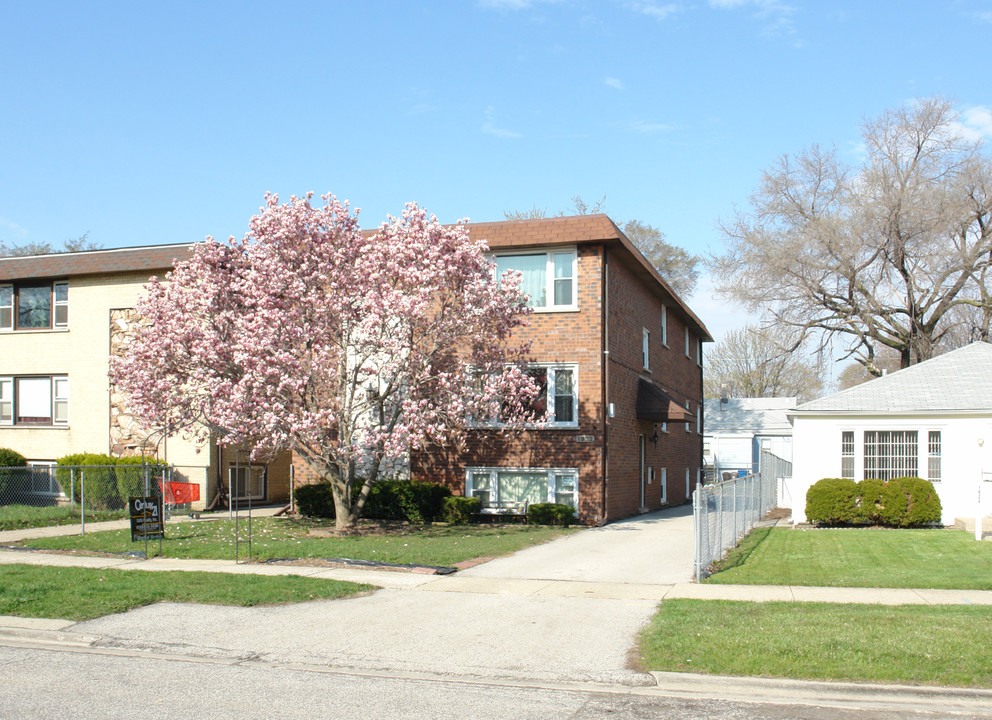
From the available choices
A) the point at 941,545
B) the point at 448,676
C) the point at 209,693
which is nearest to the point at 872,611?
the point at 448,676

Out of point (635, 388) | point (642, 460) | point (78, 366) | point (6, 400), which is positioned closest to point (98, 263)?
point (78, 366)

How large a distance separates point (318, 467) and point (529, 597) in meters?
8.13

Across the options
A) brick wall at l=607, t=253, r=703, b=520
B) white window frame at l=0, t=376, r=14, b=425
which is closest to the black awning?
brick wall at l=607, t=253, r=703, b=520

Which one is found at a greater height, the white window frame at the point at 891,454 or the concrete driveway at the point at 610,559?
the white window frame at the point at 891,454

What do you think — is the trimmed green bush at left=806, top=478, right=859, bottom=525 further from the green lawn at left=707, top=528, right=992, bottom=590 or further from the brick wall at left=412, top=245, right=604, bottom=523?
the brick wall at left=412, top=245, right=604, bottom=523

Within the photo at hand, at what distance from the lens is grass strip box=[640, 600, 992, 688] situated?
7.42 meters

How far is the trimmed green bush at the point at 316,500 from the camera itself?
20922mm

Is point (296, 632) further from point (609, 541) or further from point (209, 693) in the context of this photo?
point (609, 541)

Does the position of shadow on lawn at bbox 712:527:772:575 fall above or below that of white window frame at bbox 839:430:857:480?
below

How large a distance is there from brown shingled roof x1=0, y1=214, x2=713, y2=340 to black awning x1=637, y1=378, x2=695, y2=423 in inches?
121

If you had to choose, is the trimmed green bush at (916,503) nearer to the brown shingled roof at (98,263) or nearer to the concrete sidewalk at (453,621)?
the concrete sidewalk at (453,621)

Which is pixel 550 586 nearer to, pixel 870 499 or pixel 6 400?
pixel 870 499

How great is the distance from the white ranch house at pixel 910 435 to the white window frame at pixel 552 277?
20.2 ft

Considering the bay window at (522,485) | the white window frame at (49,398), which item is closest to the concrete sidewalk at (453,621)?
the bay window at (522,485)
